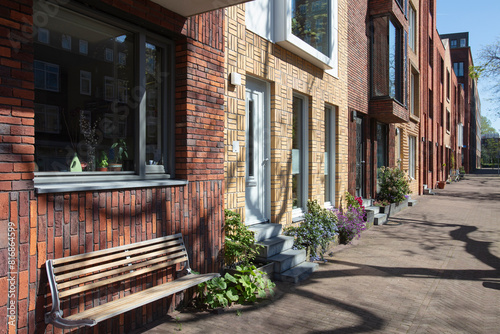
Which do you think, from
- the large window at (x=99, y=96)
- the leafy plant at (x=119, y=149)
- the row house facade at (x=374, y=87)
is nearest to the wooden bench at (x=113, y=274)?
the large window at (x=99, y=96)

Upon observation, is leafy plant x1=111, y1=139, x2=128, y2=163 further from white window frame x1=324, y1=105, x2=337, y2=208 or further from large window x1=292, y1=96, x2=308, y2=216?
white window frame x1=324, y1=105, x2=337, y2=208

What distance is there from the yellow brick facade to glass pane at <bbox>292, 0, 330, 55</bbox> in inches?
21.2

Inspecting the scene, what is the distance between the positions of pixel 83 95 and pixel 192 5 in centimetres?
150

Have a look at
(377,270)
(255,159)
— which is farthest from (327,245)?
(255,159)

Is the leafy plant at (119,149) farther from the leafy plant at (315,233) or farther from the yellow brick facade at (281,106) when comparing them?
the leafy plant at (315,233)

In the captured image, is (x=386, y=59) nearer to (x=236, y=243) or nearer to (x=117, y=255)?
(x=236, y=243)

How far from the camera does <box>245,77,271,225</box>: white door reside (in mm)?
6434

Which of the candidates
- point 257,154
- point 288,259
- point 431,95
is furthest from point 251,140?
point 431,95

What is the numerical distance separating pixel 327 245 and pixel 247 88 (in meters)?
3.22

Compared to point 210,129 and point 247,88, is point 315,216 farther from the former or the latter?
point 210,129

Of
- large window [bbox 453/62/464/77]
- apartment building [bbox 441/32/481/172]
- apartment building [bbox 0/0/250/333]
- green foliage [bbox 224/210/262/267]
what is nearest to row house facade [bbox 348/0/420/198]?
green foliage [bbox 224/210/262/267]

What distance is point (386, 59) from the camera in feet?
42.3

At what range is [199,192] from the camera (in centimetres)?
466

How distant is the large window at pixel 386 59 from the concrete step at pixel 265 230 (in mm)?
7257
